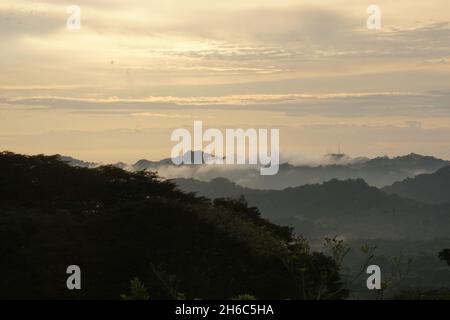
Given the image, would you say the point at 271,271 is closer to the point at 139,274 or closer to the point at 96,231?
the point at 139,274

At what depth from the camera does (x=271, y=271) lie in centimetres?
5000

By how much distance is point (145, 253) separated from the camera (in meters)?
53.5

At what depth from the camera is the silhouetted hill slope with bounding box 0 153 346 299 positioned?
161ft

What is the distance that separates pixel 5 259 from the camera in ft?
168

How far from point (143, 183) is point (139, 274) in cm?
2175

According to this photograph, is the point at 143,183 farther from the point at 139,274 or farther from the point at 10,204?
the point at 139,274

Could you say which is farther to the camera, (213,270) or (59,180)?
(59,180)

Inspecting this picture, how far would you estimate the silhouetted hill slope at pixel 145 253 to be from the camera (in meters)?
49.1
